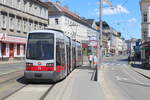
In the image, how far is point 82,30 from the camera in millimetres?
102250

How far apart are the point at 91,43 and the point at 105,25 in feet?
475

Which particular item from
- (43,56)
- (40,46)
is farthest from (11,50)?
(43,56)

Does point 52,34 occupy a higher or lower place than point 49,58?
higher

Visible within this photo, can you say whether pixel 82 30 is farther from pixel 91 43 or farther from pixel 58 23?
pixel 91 43

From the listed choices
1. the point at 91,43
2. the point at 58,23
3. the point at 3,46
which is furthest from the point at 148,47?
the point at 58,23

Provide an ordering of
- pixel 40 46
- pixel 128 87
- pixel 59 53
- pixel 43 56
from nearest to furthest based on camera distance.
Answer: pixel 43 56 < pixel 40 46 < pixel 128 87 < pixel 59 53

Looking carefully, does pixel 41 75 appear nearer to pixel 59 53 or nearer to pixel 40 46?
pixel 40 46

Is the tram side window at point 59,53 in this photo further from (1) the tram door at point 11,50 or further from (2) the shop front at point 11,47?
(1) the tram door at point 11,50

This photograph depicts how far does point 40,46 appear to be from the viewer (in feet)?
54.6

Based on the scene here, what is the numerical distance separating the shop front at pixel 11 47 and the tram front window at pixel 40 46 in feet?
102

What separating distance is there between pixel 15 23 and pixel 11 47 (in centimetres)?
421

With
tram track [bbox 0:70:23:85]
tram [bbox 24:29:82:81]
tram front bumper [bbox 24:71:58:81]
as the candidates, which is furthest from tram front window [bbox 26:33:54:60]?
tram track [bbox 0:70:23:85]

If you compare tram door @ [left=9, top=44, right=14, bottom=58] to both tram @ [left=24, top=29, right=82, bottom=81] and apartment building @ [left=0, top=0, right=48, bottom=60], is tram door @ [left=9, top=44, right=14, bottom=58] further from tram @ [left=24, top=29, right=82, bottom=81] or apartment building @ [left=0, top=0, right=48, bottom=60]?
tram @ [left=24, top=29, right=82, bottom=81]

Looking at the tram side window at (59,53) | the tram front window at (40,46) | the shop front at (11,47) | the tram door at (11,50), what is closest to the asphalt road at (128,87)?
the tram side window at (59,53)
